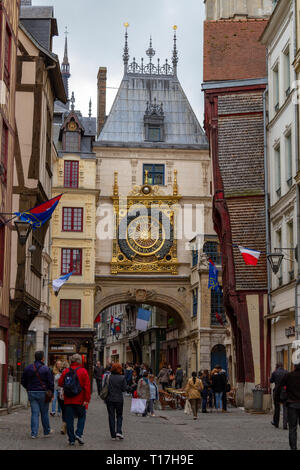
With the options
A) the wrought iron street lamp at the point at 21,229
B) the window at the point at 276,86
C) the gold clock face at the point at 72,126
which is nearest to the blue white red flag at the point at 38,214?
the wrought iron street lamp at the point at 21,229

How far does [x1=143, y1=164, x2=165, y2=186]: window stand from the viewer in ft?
165

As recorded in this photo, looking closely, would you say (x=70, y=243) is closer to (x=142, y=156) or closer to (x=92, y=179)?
(x=92, y=179)

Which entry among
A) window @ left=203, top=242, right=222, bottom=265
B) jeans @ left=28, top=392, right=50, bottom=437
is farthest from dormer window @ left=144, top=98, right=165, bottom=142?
jeans @ left=28, top=392, right=50, bottom=437

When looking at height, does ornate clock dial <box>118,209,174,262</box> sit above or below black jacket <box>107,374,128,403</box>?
above

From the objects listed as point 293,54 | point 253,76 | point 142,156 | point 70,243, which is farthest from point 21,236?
point 142,156

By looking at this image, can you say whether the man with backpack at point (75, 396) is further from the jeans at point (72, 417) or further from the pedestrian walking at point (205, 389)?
the pedestrian walking at point (205, 389)

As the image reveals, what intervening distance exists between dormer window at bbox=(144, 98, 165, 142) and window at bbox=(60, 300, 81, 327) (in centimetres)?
1131

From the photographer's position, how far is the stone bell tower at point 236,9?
40.3 metres

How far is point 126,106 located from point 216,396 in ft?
93.9

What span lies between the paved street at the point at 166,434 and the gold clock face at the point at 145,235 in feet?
80.0

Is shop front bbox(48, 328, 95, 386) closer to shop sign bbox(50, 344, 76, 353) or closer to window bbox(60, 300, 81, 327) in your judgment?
shop sign bbox(50, 344, 76, 353)

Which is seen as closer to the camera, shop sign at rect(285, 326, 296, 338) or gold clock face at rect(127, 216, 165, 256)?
shop sign at rect(285, 326, 296, 338)

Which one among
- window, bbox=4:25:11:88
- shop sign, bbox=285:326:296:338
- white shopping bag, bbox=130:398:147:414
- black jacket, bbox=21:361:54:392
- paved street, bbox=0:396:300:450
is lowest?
paved street, bbox=0:396:300:450

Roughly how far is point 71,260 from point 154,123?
10.6 metres
